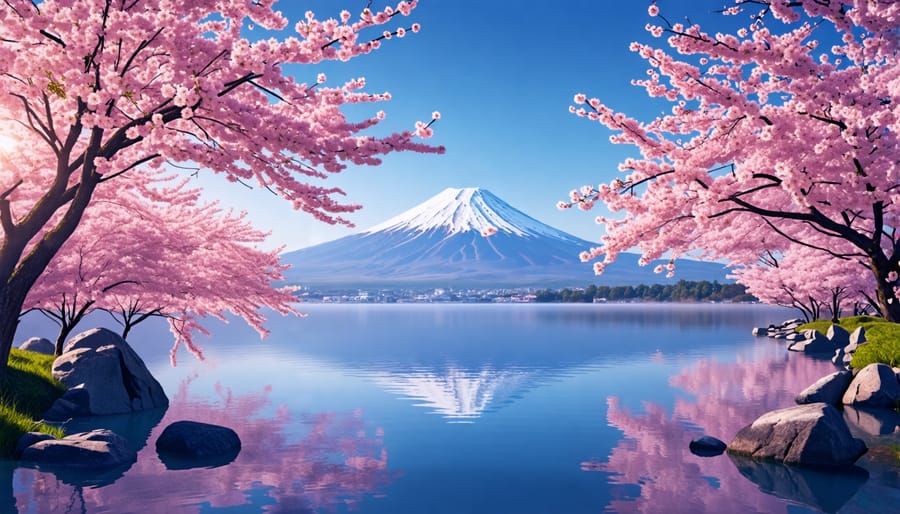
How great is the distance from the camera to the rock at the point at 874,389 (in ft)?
67.1

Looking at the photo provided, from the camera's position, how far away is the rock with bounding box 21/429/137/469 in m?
13.1

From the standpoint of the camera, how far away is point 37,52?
36.4 feet

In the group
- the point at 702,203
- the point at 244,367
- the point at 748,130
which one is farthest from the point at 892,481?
the point at 244,367

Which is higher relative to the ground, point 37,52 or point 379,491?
point 37,52

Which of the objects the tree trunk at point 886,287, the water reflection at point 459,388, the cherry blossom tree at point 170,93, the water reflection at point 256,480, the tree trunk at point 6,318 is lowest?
the water reflection at point 459,388

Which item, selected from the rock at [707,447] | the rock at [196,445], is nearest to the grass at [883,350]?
the rock at [707,447]

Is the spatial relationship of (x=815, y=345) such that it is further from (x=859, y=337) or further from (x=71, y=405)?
(x=71, y=405)

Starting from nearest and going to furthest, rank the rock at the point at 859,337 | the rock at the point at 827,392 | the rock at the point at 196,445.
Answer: the rock at the point at 196,445 < the rock at the point at 827,392 < the rock at the point at 859,337

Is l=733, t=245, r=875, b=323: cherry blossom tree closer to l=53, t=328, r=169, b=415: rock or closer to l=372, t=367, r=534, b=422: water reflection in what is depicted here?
l=372, t=367, r=534, b=422: water reflection

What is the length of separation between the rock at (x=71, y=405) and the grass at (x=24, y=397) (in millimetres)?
223

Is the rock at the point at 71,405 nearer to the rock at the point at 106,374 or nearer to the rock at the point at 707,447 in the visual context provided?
the rock at the point at 106,374

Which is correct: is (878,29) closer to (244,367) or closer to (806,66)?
(806,66)

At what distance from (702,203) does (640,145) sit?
2138 millimetres

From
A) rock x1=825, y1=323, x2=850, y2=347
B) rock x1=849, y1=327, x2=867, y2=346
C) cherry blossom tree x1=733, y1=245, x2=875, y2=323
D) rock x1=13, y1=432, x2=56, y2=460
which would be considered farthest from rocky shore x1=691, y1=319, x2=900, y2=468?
rock x1=825, y1=323, x2=850, y2=347
